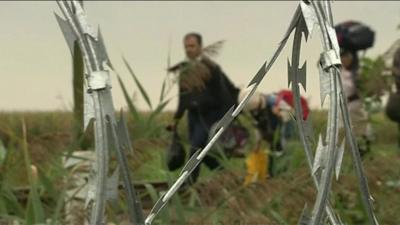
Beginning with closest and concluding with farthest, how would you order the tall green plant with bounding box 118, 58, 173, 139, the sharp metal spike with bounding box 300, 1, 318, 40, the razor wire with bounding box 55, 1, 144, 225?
the razor wire with bounding box 55, 1, 144, 225 → the sharp metal spike with bounding box 300, 1, 318, 40 → the tall green plant with bounding box 118, 58, 173, 139

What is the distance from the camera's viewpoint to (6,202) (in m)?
2.80

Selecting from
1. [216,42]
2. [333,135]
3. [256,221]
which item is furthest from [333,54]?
[216,42]

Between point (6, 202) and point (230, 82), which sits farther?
point (230, 82)

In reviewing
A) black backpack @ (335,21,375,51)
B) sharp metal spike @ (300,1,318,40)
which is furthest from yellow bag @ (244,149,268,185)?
sharp metal spike @ (300,1,318,40)

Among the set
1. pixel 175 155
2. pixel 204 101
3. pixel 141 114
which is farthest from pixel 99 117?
pixel 204 101

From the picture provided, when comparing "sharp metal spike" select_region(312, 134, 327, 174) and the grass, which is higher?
"sharp metal spike" select_region(312, 134, 327, 174)

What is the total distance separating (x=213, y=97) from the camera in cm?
509

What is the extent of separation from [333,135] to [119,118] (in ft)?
1.06

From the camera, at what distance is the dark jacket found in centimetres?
502

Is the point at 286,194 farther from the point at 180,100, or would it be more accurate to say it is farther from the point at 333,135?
the point at 180,100

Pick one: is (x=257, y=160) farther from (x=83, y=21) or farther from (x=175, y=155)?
(x=83, y=21)

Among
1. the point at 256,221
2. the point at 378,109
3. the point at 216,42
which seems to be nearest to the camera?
the point at 256,221

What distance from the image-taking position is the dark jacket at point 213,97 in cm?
502

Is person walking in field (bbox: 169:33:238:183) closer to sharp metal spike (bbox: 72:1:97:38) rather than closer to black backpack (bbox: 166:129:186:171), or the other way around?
black backpack (bbox: 166:129:186:171)
